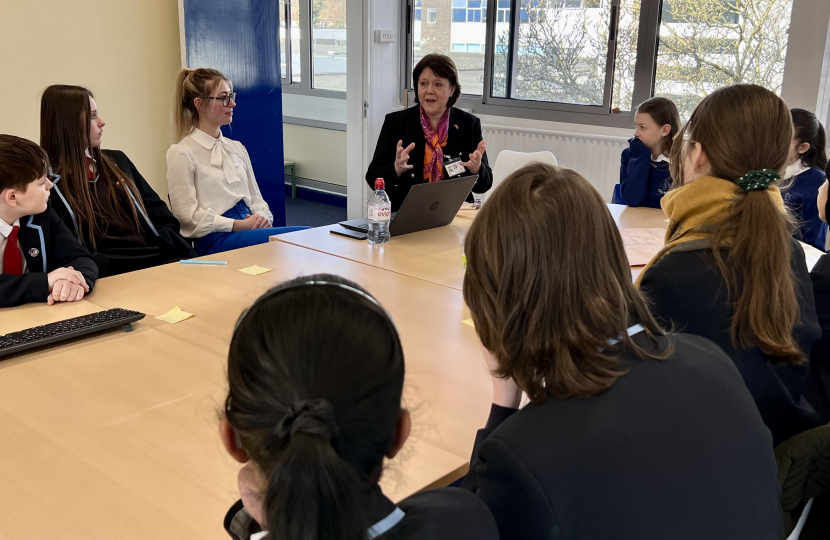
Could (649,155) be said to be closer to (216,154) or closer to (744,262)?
(216,154)

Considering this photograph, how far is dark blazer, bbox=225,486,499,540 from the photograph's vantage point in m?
0.75

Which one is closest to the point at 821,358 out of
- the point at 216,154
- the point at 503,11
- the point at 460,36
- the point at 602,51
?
the point at 216,154

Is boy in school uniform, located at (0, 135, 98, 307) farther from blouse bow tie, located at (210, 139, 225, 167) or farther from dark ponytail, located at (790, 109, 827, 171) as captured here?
dark ponytail, located at (790, 109, 827, 171)

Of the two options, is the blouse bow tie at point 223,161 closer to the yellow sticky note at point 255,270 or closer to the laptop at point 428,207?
the laptop at point 428,207

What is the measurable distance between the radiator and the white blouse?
2.15 m

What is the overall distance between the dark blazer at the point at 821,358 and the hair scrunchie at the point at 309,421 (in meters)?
1.38

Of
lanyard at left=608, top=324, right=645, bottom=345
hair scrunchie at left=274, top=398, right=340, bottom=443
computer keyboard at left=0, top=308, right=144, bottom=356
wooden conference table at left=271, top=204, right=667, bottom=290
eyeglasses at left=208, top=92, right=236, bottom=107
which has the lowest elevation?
wooden conference table at left=271, top=204, right=667, bottom=290

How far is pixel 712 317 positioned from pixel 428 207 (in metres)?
1.58

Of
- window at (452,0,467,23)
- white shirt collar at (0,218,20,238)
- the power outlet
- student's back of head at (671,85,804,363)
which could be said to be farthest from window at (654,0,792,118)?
white shirt collar at (0,218,20,238)

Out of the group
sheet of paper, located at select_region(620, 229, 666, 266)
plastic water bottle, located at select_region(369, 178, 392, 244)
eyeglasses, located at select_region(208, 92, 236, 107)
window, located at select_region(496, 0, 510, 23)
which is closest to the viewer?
sheet of paper, located at select_region(620, 229, 666, 266)

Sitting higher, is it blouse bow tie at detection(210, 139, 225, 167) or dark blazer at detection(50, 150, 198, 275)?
blouse bow tie at detection(210, 139, 225, 167)

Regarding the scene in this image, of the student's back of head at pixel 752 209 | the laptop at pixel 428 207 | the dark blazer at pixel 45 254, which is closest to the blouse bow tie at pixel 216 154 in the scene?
the laptop at pixel 428 207

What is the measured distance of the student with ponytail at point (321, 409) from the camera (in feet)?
2.10

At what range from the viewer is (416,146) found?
11.4ft
